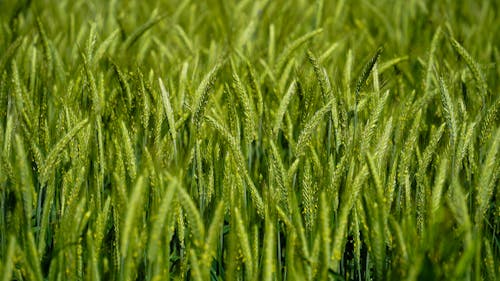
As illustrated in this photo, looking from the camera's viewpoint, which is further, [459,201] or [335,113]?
[335,113]

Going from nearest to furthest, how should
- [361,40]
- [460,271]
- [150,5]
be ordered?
[460,271] < [361,40] < [150,5]

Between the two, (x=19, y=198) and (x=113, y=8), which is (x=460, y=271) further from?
(x=113, y=8)

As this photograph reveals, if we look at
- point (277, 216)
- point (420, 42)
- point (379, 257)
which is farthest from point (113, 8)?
point (379, 257)

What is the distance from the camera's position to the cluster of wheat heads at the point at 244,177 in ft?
→ 3.22

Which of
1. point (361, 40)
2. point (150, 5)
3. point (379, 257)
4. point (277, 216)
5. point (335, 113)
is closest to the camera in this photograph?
point (379, 257)

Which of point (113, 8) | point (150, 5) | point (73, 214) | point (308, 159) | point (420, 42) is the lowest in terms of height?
point (73, 214)

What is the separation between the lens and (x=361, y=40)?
2.36 m

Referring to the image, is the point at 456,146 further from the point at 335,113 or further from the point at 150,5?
the point at 150,5

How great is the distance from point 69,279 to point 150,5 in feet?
7.12

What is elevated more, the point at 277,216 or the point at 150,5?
the point at 150,5

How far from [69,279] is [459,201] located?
1.86ft

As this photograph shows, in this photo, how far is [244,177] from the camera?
1.16 m

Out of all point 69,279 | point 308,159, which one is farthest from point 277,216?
point 69,279

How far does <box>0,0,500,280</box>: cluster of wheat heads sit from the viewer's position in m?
0.98
